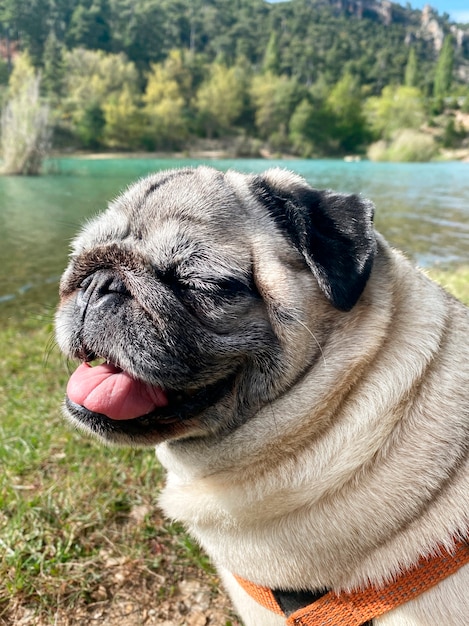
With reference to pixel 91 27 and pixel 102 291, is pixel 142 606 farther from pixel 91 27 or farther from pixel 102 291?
pixel 91 27

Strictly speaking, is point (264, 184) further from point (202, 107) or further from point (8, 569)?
point (202, 107)

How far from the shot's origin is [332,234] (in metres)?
2.15

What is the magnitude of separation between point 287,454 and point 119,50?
131 m

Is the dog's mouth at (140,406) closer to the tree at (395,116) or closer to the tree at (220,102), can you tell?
the tree at (220,102)

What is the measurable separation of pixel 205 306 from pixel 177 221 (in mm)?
432

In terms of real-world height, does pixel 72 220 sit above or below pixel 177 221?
below

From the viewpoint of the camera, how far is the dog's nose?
2092mm

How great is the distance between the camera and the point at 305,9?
186875 mm

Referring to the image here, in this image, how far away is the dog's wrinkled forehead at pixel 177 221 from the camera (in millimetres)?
2123

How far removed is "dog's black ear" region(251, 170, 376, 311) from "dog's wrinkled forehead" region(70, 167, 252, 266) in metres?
0.23

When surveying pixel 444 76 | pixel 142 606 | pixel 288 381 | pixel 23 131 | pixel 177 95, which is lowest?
pixel 142 606

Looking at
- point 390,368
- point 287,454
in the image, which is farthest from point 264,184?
point 287,454

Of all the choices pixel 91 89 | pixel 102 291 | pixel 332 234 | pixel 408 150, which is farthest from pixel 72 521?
pixel 91 89

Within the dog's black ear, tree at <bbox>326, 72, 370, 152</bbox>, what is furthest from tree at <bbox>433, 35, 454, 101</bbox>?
the dog's black ear
